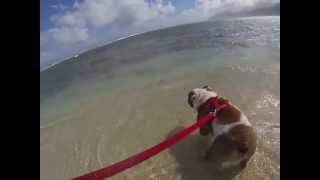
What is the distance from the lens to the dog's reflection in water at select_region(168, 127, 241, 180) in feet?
7.09

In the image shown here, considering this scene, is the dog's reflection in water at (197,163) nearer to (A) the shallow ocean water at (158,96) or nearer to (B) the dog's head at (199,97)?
(A) the shallow ocean water at (158,96)

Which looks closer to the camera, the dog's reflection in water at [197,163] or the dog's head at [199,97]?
the dog's reflection in water at [197,163]

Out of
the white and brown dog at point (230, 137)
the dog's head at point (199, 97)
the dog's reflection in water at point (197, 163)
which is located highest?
the dog's head at point (199, 97)

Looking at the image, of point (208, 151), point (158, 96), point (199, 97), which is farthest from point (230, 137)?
point (158, 96)

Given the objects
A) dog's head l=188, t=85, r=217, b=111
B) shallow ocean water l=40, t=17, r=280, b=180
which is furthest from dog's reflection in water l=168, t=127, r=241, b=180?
dog's head l=188, t=85, r=217, b=111

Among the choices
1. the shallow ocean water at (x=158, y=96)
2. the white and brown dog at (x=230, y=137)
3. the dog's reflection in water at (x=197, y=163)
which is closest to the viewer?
the white and brown dog at (x=230, y=137)

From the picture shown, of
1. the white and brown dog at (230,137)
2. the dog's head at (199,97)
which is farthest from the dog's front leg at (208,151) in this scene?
the dog's head at (199,97)

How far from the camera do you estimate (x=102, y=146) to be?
2518 millimetres

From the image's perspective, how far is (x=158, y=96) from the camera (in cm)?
292

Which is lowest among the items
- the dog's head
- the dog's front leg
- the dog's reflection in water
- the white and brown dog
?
the dog's reflection in water

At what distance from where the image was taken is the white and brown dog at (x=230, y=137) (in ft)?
6.57

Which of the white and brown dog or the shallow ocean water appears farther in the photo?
the shallow ocean water

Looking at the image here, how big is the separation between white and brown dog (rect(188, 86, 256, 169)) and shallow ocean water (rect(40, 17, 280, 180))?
101 mm

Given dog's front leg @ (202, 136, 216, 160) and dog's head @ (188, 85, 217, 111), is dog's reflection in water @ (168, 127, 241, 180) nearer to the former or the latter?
dog's front leg @ (202, 136, 216, 160)
